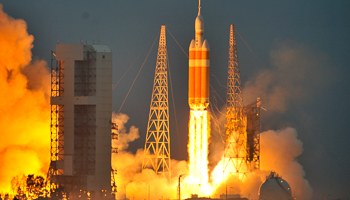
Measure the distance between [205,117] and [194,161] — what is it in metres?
3.92

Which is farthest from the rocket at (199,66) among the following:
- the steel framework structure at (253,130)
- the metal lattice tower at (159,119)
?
the steel framework structure at (253,130)

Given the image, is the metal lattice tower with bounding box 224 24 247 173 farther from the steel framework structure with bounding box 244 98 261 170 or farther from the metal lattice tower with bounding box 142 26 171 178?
the metal lattice tower with bounding box 142 26 171 178

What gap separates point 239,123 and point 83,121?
1700cm

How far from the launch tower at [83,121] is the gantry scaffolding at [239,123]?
1428 cm

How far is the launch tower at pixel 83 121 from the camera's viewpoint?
7669 centimetres

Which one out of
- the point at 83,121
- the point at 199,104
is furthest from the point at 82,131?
the point at 199,104

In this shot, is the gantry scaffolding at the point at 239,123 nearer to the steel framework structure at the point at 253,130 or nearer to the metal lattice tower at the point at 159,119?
the steel framework structure at the point at 253,130

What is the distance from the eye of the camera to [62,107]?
7744cm

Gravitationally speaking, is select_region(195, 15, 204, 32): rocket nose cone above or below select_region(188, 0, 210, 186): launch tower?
above

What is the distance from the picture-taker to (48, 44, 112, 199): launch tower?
76.7 metres

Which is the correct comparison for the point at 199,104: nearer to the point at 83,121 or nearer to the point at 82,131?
the point at 83,121

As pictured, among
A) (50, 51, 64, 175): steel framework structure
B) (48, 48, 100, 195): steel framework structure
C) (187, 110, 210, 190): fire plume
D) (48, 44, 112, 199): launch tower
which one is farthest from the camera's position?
(187, 110, 210, 190): fire plume

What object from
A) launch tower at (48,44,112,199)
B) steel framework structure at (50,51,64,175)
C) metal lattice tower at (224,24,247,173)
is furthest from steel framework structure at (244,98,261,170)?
steel framework structure at (50,51,64,175)

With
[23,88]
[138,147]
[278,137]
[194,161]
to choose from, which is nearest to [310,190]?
[278,137]
